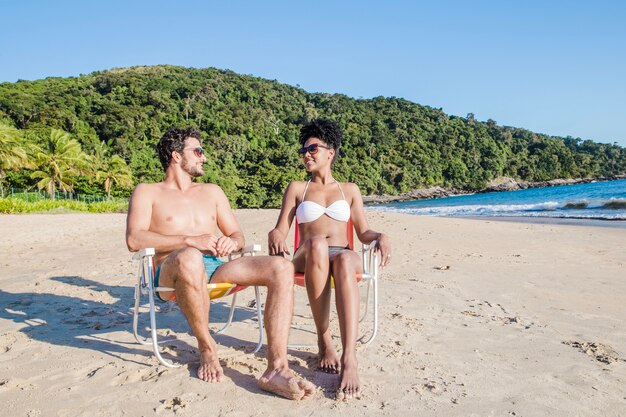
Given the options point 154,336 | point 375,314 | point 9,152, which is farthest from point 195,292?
point 9,152

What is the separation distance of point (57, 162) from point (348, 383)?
39632 mm

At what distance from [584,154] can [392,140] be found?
38.9 meters

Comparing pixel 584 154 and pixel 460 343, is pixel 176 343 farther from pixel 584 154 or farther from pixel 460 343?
pixel 584 154

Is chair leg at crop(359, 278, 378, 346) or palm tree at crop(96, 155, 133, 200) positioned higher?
palm tree at crop(96, 155, 133, 200)

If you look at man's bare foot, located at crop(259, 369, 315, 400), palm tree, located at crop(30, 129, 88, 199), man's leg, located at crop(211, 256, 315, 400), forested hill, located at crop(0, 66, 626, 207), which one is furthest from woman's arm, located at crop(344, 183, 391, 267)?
forested hill, located at crop(0, 66, 626, 207)

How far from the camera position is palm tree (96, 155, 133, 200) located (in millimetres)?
42469

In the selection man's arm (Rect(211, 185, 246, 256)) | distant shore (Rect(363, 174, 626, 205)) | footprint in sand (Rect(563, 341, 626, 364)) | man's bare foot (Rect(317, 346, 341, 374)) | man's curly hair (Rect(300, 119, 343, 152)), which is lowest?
distant shore (Rect(363, 174, 626, 205))

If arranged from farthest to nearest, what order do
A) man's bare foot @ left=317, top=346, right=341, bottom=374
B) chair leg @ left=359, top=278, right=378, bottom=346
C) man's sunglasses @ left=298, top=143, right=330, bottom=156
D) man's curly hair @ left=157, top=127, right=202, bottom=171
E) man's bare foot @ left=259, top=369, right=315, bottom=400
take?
1. man's sunglasses @ left=298, top=143, right=330, bottom=156
2. man's curly hair @ left=157, top=127, right=202, bottom=171
3. chair leg @ left=359, top=278, right=378, bottom=346
4. man's bare foot @ left=317, top=346, right=341, bottom=374
5. man's bare foot @ left=259, top=369, right=315, bottom=400

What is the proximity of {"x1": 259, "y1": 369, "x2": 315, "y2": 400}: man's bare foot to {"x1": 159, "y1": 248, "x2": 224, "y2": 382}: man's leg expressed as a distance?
33 centimetres

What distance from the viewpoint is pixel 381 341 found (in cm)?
337

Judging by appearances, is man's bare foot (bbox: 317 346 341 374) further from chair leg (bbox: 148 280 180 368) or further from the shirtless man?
chair leg (bbox: 148 280 180 368)

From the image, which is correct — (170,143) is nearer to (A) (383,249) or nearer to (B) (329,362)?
(A) (383,249)

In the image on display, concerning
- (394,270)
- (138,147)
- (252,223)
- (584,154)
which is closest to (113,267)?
(394,270)

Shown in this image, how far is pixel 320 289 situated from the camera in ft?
9.11
